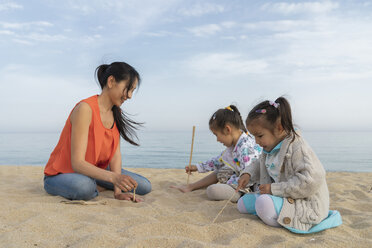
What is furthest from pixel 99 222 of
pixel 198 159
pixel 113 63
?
pixel 198 159

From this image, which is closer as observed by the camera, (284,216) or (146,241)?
(146,241)

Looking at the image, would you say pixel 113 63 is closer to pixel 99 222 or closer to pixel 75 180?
pixel 75 180

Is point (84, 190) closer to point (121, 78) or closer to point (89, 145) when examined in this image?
point (89, 145)

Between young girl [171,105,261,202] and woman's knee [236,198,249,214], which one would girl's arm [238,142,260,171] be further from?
woman's knee [236,198,249,214]

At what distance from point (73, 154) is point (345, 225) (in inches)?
80.5

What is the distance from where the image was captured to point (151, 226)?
1.81m

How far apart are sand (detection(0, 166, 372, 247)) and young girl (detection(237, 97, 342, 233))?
72 millimetres

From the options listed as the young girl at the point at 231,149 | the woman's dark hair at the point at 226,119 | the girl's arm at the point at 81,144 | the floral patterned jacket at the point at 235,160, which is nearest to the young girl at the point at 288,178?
the floral patterned jacket at the point at 235,160

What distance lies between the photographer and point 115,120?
3043mm

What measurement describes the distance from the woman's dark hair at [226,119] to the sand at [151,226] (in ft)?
2.43

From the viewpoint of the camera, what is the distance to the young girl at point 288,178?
1822 mm

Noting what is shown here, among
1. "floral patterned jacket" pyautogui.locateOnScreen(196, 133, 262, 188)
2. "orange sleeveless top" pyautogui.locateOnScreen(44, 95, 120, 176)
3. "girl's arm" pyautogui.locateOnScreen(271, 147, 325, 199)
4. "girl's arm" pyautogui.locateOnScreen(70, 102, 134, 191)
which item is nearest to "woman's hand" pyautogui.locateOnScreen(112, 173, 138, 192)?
"girl's arm" pyautogui.locateOnScreen(70, 102, 134, 191)

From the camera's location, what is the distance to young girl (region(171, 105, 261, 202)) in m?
2.73

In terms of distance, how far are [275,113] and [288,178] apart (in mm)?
416
